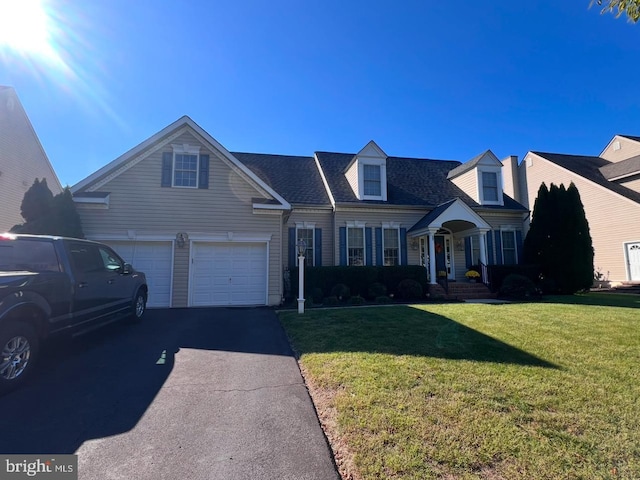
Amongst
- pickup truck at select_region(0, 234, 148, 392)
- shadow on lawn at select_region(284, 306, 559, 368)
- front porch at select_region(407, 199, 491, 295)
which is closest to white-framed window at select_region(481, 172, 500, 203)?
front porch at select_region(407, 199, 491, 295)

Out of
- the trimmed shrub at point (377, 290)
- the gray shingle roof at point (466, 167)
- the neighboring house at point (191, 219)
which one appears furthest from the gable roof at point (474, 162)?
the trimmed shrub at point (377, 290)

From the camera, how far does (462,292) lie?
1338 cm

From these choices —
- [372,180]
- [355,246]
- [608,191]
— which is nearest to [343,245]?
[355,246]

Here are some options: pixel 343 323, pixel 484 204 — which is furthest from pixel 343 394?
pixel 484 204

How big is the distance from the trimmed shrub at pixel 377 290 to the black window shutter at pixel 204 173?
7.41m

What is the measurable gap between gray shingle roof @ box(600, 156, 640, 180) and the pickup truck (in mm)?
25915

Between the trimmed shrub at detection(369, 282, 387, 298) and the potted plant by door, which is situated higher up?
the potted plant by door

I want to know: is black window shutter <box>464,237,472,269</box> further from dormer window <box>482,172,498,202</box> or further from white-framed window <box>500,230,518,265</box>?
dormer window <box>482,172,498,202</box>

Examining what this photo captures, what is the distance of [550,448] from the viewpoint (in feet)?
8.45

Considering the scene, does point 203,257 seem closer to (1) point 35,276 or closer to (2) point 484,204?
(1) point 35,276

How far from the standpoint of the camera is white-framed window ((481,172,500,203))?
1632 cm

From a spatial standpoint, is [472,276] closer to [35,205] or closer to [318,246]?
[318,246]

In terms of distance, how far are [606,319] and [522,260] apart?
8.87m

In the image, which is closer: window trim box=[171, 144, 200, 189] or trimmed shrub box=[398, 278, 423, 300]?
window trim box=[171, 144, 200, 189]
